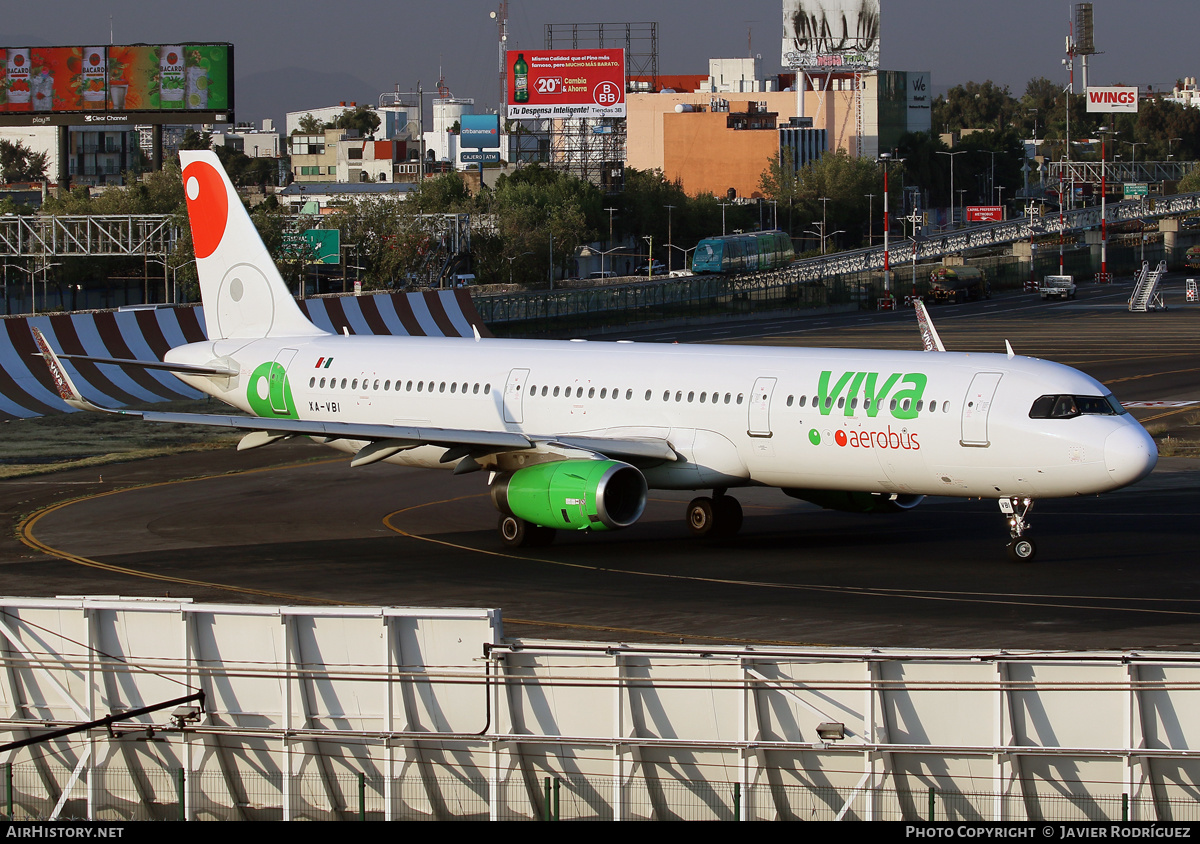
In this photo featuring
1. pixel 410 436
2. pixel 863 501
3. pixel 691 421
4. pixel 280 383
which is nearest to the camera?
pixel 410 436

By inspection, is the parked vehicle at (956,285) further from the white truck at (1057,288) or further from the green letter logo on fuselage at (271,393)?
the green letter logo on fuselage at (271,393)

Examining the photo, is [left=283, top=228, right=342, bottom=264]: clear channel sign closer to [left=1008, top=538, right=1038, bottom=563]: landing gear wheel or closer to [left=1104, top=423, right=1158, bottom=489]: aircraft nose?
[left=1008, top=538, right=1038, bottom=563]: landing gear wheel

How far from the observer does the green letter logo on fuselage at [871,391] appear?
1197 inches

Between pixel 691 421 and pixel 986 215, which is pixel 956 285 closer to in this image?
pixel 986 215

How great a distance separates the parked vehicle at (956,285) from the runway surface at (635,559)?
80679 mm

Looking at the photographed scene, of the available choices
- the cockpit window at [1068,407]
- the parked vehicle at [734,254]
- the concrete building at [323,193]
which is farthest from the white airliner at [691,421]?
the concrete building at [323,193]

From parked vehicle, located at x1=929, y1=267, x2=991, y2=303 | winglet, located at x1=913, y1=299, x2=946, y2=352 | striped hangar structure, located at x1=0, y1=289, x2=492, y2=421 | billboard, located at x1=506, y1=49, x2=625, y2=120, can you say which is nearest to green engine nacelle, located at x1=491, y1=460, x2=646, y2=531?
winglet, located at x1=913, y1=299, x2=946, y2=352

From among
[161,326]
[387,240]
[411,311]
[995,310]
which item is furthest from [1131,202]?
[161,326]

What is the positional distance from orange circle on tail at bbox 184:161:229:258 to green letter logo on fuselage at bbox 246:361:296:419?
4829mm

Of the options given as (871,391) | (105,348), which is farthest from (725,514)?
(105,348)

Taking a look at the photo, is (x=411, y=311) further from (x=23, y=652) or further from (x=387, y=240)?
(x=23, y=652)

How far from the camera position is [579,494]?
31078 mm

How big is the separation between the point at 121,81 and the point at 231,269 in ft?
277

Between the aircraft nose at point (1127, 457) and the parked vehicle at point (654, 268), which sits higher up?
the parked vehicle at point (654, 268)
